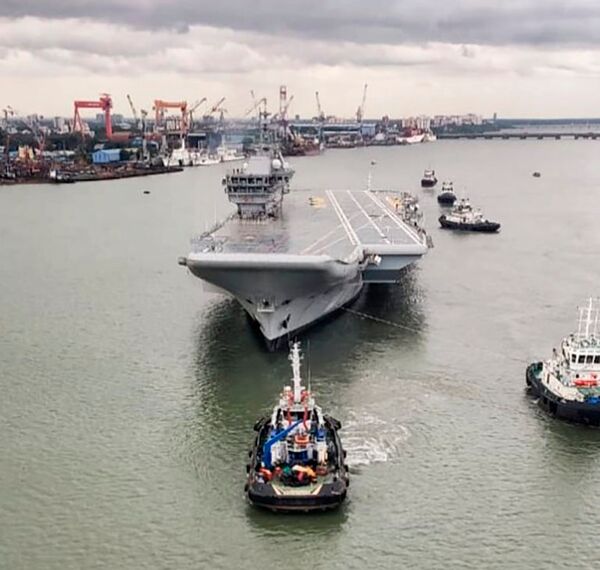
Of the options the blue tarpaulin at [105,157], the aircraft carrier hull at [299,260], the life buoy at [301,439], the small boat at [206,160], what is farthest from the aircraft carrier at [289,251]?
the small boat at [206,160]

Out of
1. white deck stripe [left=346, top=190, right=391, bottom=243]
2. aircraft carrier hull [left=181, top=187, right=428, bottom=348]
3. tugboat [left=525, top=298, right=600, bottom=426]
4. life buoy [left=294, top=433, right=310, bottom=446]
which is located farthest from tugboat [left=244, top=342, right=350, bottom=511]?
white deck stripe [left=346, top=190, right=391, bottom=243]

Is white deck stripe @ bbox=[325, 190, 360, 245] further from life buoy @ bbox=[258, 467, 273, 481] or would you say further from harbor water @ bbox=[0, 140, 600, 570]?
life buoy @ bbox=[258, 467, 273, 481]

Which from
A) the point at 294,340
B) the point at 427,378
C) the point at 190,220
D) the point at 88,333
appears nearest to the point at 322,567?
the point at 427,378

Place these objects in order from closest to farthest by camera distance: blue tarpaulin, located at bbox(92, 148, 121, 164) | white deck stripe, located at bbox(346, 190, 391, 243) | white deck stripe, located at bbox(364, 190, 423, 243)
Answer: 1. white deck stripe, located at bbox(346, 190, 391, 243)
2. white deck stripe, located at bbox(364, 190, 423, 243)
3. blue tarpaulin, located at bbox(92, 148, 121, 164)

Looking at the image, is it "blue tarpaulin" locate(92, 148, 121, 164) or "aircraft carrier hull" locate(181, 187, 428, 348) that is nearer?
"aircraft carrier hull" locate(181, 187, 428, 348)

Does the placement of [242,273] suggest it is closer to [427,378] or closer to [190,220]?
[427,378]

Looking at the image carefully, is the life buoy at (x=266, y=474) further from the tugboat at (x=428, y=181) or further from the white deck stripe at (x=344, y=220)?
the tugboat at (x=428, y=181)

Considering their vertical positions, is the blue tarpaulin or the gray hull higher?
the gray hull
